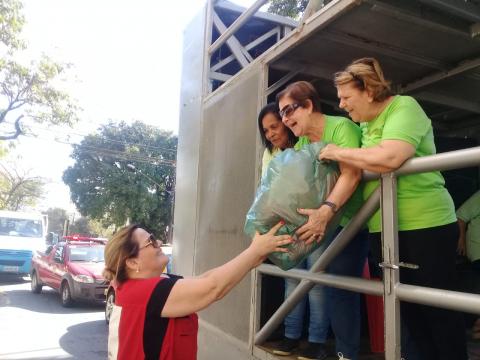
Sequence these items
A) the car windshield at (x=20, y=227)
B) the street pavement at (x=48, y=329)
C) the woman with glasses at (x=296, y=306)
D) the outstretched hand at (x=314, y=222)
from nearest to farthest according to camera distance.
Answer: the outstretched hand at (x=314, y=222)
the woman with glasses at (x=296, y=306)
the street pavement at (x=48, y=329)
the car windshield at (x=20, y=227)

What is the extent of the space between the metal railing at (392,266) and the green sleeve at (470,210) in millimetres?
1735

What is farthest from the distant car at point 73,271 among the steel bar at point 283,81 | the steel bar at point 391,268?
the steel bar at point 391,268

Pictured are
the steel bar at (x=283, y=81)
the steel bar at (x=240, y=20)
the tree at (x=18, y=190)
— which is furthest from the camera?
the tree at (x=18, y=190)

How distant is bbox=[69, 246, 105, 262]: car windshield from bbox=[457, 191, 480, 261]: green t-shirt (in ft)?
30.7

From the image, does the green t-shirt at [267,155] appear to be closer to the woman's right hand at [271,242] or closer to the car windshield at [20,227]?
the woman's right hand at [271,242]

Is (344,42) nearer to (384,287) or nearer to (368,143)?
(368,143)

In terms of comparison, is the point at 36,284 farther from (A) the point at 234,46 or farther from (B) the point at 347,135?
(B) the point at 347,135

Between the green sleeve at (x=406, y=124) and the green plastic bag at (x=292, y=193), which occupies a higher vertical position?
the green sleeve at (x=406, y=124)

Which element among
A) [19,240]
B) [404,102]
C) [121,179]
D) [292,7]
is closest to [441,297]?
[404,102]

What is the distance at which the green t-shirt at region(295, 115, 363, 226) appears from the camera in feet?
6.70

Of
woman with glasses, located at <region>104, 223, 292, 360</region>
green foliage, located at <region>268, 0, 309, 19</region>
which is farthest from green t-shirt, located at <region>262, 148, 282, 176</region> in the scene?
green foliage, located at <region>268, 0, 309, 19</region>

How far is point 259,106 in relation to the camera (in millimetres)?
3248

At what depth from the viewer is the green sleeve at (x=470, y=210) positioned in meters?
3.30

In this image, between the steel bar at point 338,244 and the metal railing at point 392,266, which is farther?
the steel bar at point 338,244
